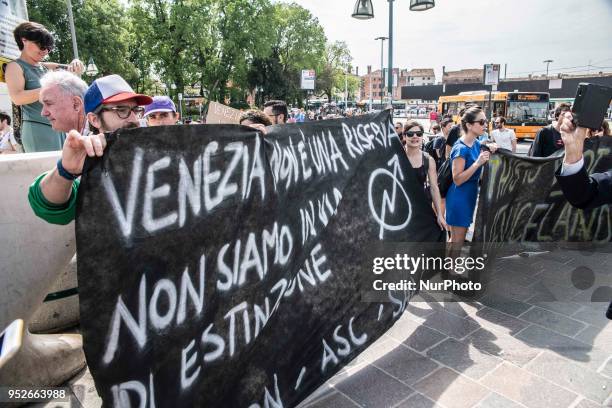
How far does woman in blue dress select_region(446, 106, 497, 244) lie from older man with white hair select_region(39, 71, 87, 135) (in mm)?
3157

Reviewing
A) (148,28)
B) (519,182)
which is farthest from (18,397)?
(148,28)

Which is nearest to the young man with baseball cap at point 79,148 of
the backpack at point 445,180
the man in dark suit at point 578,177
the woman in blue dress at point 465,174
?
the man in dark suit at point 578,177

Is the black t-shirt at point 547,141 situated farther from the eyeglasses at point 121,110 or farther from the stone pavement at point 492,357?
the eyeglasses at point 121,110

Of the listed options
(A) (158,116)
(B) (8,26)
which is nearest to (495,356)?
(A) (158,116)

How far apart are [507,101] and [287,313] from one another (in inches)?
890

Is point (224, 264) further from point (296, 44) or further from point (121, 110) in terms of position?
point (296, 44)

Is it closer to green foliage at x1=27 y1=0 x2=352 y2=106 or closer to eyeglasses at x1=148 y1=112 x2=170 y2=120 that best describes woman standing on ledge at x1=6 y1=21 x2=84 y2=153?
eyeglasses at x1=148 y1=112 x2=170 y2=120

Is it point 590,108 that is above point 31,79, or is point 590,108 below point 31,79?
below

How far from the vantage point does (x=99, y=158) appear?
5.00 ft

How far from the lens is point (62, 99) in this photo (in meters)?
2.17

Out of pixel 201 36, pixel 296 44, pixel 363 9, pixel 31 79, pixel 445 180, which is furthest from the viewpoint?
pixel 296 44

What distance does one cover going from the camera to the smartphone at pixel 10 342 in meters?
1.04

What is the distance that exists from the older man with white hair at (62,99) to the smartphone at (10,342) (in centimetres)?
136

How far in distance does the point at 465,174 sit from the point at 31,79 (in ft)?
12.9
